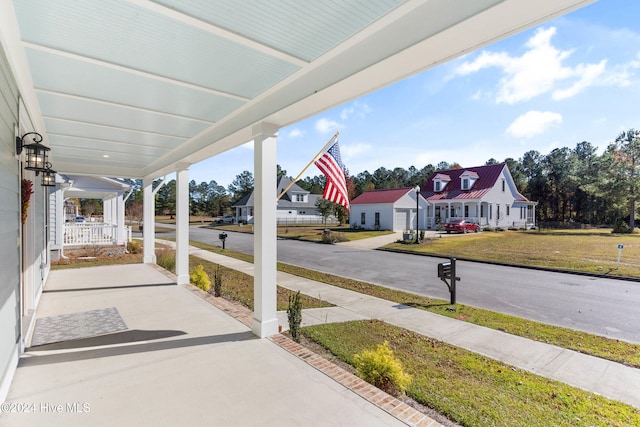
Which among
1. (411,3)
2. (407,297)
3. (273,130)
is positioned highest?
(411,3)

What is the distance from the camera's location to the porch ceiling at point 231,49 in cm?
A: 224

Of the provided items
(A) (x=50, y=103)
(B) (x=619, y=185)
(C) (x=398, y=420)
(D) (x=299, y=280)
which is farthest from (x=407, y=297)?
(B) (x=619, y=185)

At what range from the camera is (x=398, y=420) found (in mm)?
2695

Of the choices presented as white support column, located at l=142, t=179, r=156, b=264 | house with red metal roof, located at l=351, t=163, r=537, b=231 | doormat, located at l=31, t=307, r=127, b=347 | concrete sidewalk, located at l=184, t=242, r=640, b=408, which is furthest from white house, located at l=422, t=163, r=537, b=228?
doormat, located at l=31, t=307, r=127, b=347

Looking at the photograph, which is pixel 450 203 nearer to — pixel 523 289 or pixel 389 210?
pixel 389 210

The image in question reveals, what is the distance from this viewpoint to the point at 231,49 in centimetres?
285

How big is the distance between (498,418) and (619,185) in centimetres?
3458

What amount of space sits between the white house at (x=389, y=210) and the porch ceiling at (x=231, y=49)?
24.7 meters

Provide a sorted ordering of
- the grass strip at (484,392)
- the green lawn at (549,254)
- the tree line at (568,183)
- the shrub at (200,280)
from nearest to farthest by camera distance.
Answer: the grass strip at (484,392) < the shrub at (200,280) < the green lawn at (549,254) < the tree line at (568,183)

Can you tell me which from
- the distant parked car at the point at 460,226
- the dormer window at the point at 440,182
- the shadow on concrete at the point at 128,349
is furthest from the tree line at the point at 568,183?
the shadow on concrete at the point at 128,349

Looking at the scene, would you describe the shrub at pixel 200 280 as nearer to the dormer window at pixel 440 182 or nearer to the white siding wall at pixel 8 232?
the white siding wall at pixel 8 232

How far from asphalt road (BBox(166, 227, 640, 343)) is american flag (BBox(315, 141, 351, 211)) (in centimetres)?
347

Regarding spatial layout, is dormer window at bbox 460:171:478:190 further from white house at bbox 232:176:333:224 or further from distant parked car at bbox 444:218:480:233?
white house at bbox 232:176:333:224

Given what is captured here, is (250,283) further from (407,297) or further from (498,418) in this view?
(498,418)
